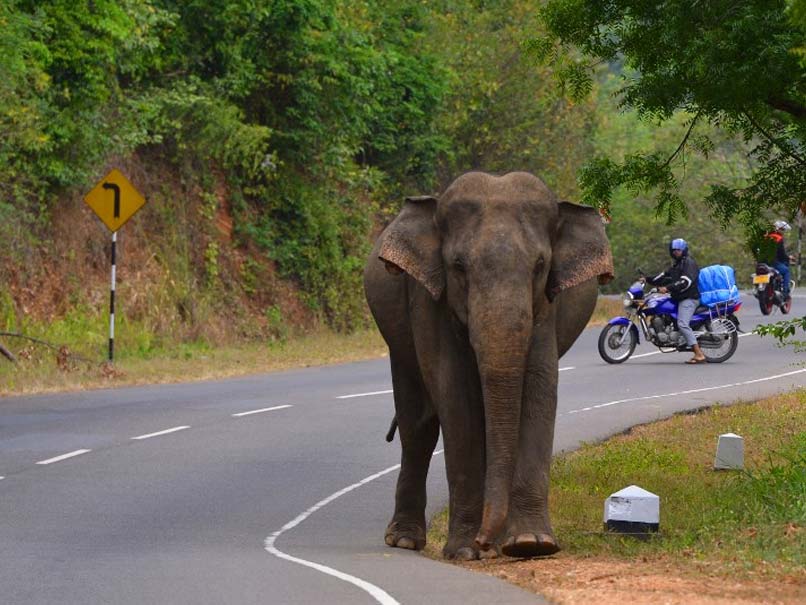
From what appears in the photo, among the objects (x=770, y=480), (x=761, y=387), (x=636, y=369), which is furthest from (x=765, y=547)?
(x=636, y=369)

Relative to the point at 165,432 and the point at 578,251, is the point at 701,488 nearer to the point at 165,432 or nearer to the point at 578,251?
the point at 578,251

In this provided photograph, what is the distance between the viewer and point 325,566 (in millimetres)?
10953

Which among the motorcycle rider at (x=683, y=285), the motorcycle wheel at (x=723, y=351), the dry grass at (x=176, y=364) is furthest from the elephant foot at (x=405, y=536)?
the motorcycle wheel at (x=723, y=351)

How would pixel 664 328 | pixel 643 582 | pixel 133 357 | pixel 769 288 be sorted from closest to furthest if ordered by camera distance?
1. pixel 643 582
2. pixel 664 328
3. pixel 133 357
4. pixel 769 288

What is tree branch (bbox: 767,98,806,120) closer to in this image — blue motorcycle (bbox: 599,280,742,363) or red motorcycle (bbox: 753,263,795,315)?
blue motorcycle (bbox: 599,280,742,363)

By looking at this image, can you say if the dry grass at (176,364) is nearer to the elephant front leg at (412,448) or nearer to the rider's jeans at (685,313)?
the rider's jeans at (685,313)

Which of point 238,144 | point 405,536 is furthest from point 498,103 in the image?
point 405,536

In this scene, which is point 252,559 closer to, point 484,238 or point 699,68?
point 484,238

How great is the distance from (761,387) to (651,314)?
14.6 ft

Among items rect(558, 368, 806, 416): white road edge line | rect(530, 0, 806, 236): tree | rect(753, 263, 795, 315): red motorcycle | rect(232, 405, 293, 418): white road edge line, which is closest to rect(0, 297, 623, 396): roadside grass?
rect(232, 405, 293, 418): white road edge line

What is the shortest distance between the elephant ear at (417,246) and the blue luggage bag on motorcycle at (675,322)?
17961 mm

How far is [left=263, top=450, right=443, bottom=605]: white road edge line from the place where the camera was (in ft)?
31.8

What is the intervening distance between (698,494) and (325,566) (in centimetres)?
482

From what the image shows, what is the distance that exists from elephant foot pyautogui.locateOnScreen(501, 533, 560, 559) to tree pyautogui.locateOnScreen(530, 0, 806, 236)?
4778 millimetres
